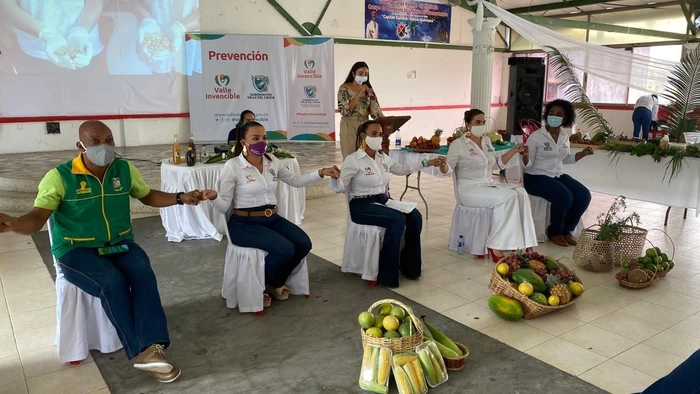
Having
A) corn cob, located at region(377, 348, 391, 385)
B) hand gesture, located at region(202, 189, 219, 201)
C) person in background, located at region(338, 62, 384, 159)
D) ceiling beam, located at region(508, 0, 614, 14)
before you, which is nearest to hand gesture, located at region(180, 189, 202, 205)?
hand gesture, located at region(202, 189, 219, 201)

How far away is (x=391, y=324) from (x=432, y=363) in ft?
0.90

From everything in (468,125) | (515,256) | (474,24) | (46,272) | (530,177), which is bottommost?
(46,272)

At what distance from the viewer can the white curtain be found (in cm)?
573

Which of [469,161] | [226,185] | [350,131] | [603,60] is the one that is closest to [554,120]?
[469,161]

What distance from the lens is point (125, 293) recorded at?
8.99 feet

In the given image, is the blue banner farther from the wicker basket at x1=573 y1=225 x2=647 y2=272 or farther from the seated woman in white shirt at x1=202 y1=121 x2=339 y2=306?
the seated woman in white shirt at x1=202 y1=121 x2=339 y2=306

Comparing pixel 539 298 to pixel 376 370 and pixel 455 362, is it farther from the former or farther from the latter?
pixel 376 370

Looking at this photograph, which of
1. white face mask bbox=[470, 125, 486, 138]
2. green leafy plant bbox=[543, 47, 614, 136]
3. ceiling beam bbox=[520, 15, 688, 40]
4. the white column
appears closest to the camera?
white face mask bbox=[470, 125, 486, 138]

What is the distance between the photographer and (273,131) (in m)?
9.64

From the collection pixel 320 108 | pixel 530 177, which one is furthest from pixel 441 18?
pixel 530 177

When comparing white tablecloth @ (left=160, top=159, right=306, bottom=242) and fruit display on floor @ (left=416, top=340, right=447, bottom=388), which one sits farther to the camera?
white tablecloth @ (left=160, top=159, right=306, bottom=242)

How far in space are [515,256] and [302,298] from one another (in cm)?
152

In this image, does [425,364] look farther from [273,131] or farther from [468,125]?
[273,131]

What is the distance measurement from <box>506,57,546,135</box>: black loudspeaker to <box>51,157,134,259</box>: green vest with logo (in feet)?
23.8
